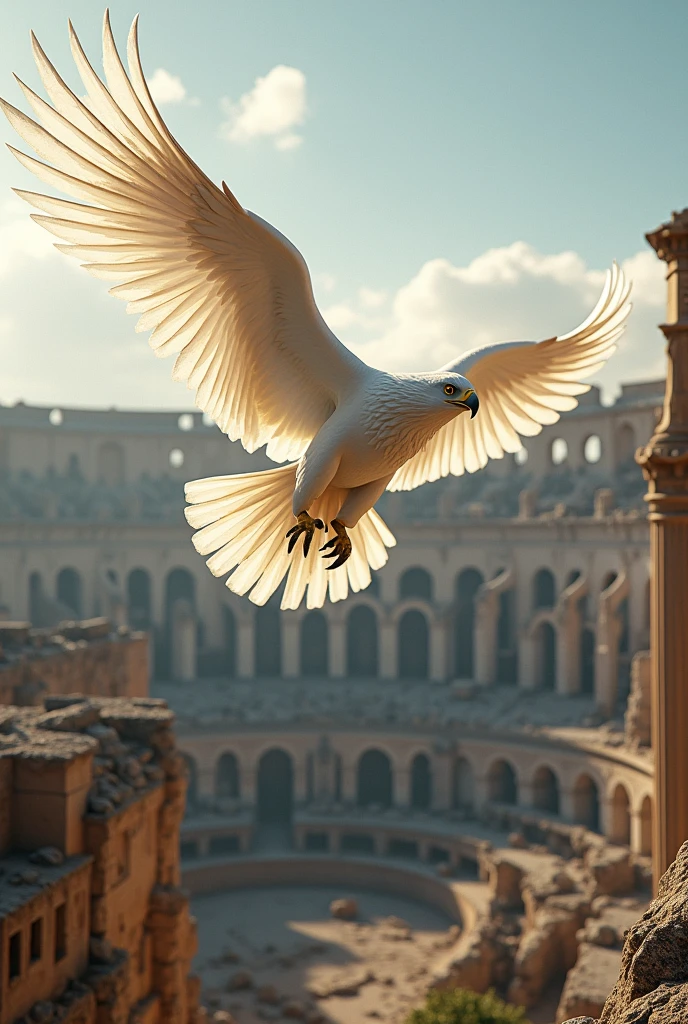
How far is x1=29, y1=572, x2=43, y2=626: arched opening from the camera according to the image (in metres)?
42.5

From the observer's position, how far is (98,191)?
173 inches

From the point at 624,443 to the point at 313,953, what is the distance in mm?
26681

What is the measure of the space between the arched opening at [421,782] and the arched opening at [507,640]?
592 centimetres

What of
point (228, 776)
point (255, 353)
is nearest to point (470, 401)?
point (255, 353)

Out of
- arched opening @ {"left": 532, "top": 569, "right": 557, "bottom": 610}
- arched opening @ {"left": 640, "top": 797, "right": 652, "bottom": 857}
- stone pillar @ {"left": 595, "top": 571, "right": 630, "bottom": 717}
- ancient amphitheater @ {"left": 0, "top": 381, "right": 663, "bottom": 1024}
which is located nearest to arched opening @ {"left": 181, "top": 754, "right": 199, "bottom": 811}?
ancient amphitheater @ {"left": 0, "top": 381, "right": 663, "bottom": 1024}

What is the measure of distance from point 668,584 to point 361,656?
34.8 meters

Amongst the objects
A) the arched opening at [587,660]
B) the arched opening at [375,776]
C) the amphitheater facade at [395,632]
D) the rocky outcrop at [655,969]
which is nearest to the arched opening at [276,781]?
the amphitheater facade at [395,632]

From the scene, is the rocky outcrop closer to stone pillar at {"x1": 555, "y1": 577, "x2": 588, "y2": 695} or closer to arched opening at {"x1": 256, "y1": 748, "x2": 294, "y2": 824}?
stone pillar at {"x1": 555, "y1": 577, "x2": 588, "y2": 695}

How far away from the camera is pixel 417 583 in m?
46.0

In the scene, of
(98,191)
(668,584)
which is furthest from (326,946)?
(98,191)

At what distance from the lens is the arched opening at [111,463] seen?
52281mm

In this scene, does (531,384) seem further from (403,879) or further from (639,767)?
(403,879)

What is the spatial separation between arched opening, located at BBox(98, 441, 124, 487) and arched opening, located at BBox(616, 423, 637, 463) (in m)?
26.0

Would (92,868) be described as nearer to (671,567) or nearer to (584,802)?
(671,567)
